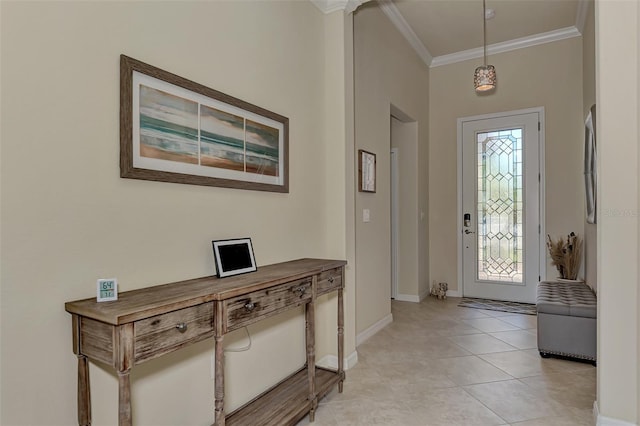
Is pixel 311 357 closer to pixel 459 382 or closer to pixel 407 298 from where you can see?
pixel 459 382

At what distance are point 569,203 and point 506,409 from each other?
3.21 m

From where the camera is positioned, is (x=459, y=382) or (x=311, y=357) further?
(x=459, y=382)

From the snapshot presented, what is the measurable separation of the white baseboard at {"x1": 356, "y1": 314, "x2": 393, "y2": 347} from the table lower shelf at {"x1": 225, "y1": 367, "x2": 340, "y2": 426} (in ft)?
3.18

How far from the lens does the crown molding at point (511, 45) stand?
14.5ft

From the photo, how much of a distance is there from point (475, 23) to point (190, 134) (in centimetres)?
386

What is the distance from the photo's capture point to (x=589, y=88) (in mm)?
3816

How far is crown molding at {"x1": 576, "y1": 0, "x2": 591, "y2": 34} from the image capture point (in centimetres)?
375

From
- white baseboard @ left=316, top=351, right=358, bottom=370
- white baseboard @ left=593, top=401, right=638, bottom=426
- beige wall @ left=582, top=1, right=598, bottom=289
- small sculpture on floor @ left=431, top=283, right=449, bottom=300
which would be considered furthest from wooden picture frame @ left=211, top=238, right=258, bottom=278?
small sculpture on floor @ left=431, top=283, right=449, bottom=300

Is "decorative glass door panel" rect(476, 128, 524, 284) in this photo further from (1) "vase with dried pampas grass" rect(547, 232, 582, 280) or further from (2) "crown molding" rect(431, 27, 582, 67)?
(2) "crown molding" rect(431, 27, 582, 67)

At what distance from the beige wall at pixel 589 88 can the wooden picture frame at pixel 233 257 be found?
321cm

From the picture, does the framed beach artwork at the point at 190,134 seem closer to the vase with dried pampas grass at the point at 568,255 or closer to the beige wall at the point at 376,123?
the beige wall at the point at 376,123

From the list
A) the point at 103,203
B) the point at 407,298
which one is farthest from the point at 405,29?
the point at 103,203

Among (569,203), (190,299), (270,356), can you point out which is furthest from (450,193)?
(190,299)

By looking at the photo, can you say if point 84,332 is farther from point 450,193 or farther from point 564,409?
point 450,193
